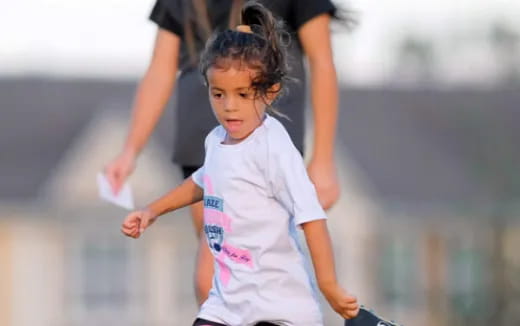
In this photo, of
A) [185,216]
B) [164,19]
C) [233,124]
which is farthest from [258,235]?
[185,216]

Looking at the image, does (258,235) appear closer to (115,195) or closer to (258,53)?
(258,53)

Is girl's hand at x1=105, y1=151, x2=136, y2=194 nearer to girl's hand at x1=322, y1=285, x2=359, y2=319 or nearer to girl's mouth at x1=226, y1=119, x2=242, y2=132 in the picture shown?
girl's mouth at x1=226, y1=119, x2=242, y2=132

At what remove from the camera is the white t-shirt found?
4781 millimetres

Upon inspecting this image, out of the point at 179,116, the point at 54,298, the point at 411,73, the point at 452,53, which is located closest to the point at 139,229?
the point at 179,116

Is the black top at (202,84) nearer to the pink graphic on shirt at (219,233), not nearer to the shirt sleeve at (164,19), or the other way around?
the shirt sleeve at (164,19)

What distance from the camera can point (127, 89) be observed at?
4062cm

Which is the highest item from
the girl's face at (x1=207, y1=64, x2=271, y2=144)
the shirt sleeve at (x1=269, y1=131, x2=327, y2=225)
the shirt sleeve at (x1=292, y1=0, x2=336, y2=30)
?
the shirt sleeve at (x1=292, y1=0, x2=336, y2=30)

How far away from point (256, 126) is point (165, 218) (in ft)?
104

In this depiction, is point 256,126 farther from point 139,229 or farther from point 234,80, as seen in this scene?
point 139,229

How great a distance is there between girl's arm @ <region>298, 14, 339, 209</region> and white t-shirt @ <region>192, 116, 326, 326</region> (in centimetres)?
86

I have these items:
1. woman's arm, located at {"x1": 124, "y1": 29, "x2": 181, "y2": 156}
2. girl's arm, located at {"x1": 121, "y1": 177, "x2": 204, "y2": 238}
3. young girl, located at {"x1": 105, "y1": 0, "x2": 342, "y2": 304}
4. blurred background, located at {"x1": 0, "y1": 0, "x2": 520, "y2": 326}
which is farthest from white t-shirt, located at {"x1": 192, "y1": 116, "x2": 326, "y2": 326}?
blurred background, located at {"x1": 0, "y1": 0, "x2": 520, "y2": 326}

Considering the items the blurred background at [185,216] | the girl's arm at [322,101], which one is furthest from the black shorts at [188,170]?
the blurred background at [185,216]

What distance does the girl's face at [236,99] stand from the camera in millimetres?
4746

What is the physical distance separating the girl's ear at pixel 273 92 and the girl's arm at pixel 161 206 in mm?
475
